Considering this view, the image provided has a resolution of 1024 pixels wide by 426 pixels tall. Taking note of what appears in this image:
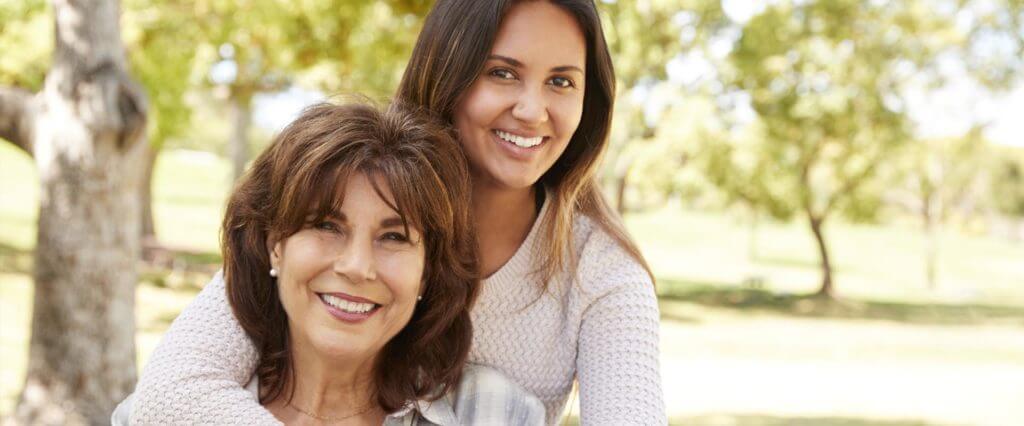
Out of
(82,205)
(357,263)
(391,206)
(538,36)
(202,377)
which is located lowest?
(82,205)

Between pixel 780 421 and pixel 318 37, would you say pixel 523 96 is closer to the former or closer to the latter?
pixel 780 421

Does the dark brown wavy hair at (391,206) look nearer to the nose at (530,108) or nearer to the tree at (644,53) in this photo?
the nose at (530,108)

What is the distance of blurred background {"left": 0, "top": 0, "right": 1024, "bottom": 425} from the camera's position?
13914mm

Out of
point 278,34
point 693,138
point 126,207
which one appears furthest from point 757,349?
point 126,207

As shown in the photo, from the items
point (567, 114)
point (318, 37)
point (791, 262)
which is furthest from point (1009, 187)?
point (567, 114)

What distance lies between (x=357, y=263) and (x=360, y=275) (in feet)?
0.09

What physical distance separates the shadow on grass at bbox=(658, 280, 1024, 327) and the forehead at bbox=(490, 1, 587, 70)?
25429 mm

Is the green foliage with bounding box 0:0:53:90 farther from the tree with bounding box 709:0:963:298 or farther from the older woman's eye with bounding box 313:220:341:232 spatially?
the tree with bounding box 709:0:963:298

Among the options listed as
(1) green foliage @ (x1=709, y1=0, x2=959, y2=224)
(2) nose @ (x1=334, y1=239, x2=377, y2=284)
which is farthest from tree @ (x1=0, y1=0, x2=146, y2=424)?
(1) green foliage @ (x1=709, y1=0, x2=959, y2=224)

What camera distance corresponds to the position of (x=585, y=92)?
3.24m

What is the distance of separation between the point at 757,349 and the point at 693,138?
6529 mm

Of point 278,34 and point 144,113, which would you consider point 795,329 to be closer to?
point 278,34

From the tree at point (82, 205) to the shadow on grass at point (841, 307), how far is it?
2270 cm

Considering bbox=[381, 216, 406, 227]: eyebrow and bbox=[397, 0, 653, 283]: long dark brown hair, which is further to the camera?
bbox=[397, 0, 653, 283]: long dark brown hair
